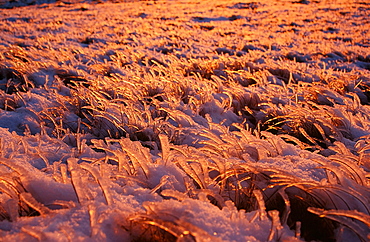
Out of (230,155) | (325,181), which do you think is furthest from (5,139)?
(325,181)

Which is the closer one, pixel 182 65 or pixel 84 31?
pixel 182 65

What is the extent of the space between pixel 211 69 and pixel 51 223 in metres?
5.59

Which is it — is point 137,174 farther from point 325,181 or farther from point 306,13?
point 306,13

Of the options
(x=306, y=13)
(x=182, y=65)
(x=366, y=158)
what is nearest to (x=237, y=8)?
(x=306, y=13)

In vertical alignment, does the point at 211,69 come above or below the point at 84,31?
below

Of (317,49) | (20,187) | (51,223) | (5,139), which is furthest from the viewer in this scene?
(317,49)

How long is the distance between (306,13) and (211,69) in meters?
17.3

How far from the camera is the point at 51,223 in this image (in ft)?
3.30

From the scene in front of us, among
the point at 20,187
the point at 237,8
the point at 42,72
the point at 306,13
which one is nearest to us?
the point at 20,187

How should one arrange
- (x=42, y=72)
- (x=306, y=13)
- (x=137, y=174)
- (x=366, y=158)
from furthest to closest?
1. (x=306, y=13)
2. (x=42, y=72)
3. (x=366, y=158)
4. (x=137, y=174)

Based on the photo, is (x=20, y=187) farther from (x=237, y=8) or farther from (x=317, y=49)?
(x=237, y=8)

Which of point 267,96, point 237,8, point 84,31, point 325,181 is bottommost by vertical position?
point 267,96

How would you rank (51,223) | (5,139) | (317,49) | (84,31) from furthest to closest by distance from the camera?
(84,31), (317,49), (5,139), (51,223)

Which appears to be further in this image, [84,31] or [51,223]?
[84,31]
